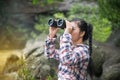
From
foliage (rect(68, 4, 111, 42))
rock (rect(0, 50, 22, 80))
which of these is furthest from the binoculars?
foliage (rect(68, 4, 111, 42))

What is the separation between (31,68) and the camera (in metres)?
8.75

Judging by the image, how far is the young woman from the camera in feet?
14.7

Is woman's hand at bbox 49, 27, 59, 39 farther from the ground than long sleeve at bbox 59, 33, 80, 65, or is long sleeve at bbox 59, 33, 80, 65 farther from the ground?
woman's hand at bbox 49, 27, 59, 39

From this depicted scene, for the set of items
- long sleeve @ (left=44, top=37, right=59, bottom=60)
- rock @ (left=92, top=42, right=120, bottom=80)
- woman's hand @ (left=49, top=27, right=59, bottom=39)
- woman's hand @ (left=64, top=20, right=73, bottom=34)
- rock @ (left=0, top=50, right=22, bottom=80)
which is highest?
woman's hand @ (left=64, top=20, right=73, bottom=34)

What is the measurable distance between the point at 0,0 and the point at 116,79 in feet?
39.6

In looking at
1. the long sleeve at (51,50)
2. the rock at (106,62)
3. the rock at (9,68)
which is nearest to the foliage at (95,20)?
the rock at (9,68)

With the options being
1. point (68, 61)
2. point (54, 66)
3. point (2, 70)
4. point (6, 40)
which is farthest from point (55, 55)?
point (6, 40)

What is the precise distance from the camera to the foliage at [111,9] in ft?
33.5

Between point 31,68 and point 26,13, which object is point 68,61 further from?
point 26,13

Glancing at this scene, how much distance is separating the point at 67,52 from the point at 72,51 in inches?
3.1

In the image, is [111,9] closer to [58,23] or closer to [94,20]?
[94,20]

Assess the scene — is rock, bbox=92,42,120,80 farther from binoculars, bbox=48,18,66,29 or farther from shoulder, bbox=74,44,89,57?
binoculars, bbox=48,18,66,29

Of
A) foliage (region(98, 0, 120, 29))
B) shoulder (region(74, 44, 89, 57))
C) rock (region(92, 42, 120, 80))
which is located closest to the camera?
shoulder (region(74, 44, 89, 57))

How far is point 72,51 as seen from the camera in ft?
14.8
